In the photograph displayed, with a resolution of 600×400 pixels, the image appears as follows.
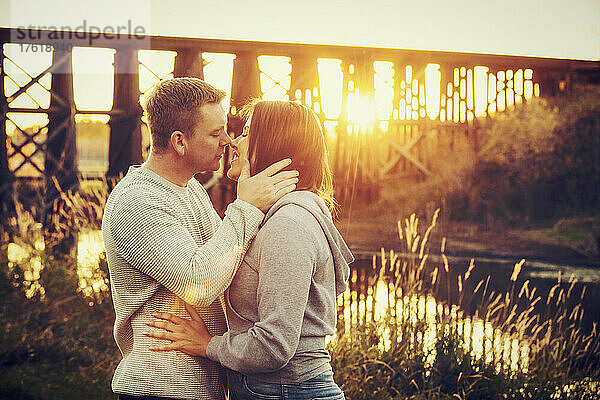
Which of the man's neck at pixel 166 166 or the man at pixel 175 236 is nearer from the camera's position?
the man at pixel 175 236

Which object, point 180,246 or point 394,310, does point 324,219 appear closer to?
point 180,246

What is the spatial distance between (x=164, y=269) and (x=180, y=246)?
0.10m

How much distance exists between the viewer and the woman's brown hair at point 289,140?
2496 mm

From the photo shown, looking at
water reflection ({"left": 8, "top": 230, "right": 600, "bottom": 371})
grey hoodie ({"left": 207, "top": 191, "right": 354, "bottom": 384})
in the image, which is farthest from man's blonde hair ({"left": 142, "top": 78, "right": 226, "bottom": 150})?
water reflection ({"left": 8, "top": 230, "right": 600, "bottom": 371})

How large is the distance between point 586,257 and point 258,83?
20.7ft

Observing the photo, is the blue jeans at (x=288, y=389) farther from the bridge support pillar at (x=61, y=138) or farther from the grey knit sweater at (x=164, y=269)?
the bridge support pillar at (x=61, y=138)

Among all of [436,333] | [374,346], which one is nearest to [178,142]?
[374,346]

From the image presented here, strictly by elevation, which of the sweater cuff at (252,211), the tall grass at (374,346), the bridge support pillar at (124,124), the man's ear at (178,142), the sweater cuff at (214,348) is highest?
the bridge support pillar at (124,124)

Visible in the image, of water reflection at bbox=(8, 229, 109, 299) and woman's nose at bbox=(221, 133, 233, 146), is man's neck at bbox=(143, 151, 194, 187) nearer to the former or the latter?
woman's nose at bbox=(221, 133, 233, 146)

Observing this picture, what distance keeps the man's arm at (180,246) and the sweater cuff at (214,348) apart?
0.49 feet

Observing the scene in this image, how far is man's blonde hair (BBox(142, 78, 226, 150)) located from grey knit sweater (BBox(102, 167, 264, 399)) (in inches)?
6.9

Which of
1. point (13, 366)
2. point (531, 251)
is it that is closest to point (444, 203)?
point (531, 251)

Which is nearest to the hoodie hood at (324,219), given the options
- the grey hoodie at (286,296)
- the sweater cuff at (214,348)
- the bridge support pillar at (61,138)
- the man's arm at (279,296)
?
the grey hoodie at (286,296)

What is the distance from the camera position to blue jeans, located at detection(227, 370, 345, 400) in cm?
245
